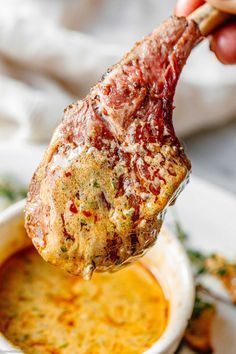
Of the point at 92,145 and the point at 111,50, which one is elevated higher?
the point at 92,145

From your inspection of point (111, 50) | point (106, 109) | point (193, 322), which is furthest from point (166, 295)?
point (111, 50)

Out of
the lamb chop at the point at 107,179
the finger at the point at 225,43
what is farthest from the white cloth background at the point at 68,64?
the lamb chop at the point at 107,179

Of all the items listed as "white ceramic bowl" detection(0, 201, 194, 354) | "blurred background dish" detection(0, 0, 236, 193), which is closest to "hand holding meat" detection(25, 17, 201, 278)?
"white ceramic bowl" detection(0, 201, 194, 354)

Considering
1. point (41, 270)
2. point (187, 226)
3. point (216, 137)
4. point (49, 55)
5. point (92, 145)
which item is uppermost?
point (92, 145)

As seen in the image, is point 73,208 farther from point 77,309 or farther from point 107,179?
point 77,309

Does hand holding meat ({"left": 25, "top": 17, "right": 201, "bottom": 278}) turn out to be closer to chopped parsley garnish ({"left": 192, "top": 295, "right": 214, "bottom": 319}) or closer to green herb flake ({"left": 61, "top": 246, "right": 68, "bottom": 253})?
green herb flake ({"left": 61, "top": 246, "right": 68, "bottom": 253})

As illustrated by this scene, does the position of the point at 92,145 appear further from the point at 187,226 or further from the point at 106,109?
the point at 187,226
